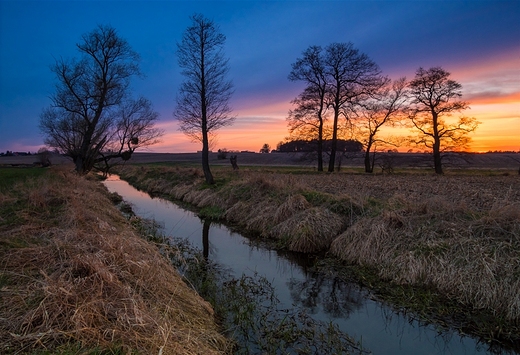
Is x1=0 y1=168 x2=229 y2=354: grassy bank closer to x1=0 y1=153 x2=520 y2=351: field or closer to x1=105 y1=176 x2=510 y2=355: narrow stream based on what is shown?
x1=105 y1=176 x2=510 y2=355: narrow stream

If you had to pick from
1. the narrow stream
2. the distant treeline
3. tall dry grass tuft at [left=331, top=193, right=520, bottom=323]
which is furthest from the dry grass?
the distant treeline

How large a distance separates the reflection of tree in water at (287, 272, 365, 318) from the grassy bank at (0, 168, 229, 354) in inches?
89.1

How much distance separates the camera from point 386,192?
48.4 feet

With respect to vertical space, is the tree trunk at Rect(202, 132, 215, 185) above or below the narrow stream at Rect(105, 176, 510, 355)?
above

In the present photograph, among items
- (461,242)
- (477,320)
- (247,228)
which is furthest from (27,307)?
(247,228)

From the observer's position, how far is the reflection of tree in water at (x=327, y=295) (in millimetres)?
6391

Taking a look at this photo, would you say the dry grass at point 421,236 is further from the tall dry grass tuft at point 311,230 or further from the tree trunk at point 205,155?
the tree trunk at point 205,155

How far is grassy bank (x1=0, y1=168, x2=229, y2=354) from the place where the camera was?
3.39m

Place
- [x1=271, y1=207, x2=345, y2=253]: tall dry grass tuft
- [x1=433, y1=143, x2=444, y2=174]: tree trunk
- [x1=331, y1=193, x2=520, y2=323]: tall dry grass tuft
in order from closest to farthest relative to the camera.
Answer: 1. [x1=331, y1=193, x2=520, y2=323]: tall dry grass tuft
2. [x1=271, y1=207, x2=345, y2=253]: tall dry grass tuft
3. [x1=433, y1=143, x2=444, y2=174]: tree trunk

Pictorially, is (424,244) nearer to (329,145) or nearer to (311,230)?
(311,230)

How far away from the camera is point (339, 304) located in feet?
21.7

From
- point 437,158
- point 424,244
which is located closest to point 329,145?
point 437,158

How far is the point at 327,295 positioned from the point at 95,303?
15.9ft

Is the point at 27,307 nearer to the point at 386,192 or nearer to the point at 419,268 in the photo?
the point at 419,268
